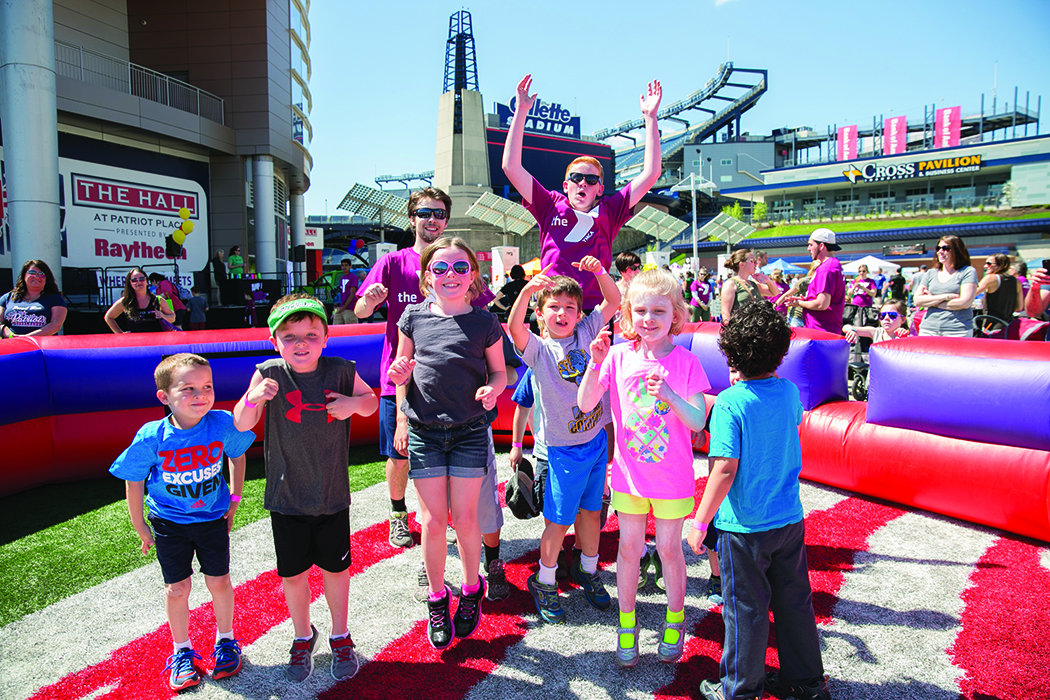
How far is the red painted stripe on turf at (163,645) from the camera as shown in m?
2.62

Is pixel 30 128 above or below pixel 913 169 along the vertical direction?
below

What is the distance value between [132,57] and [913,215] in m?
55.4

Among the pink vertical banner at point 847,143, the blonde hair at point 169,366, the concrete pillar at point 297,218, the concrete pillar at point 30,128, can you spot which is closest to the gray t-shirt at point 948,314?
the blonde hair at point 169,366

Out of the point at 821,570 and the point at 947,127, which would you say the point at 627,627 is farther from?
the point at 947,127

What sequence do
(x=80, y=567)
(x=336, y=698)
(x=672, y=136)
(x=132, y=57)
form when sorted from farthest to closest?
(x=672, y=136) → (x=132, y=57) → (x=80, y=567) → (x=336, y=698)

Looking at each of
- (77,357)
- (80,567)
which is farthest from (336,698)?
(77,357)

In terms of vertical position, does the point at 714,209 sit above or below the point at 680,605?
above

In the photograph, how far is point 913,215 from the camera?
5225 cm

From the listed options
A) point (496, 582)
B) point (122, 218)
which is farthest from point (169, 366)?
point (122, 218)

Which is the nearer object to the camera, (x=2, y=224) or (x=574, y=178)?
(x=574, y=178)

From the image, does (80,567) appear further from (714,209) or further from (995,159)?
(714,209)

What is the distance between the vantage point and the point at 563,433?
3.22m

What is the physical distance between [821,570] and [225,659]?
3.17 metres

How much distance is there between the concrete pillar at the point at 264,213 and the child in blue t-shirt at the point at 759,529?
65.4 ft
